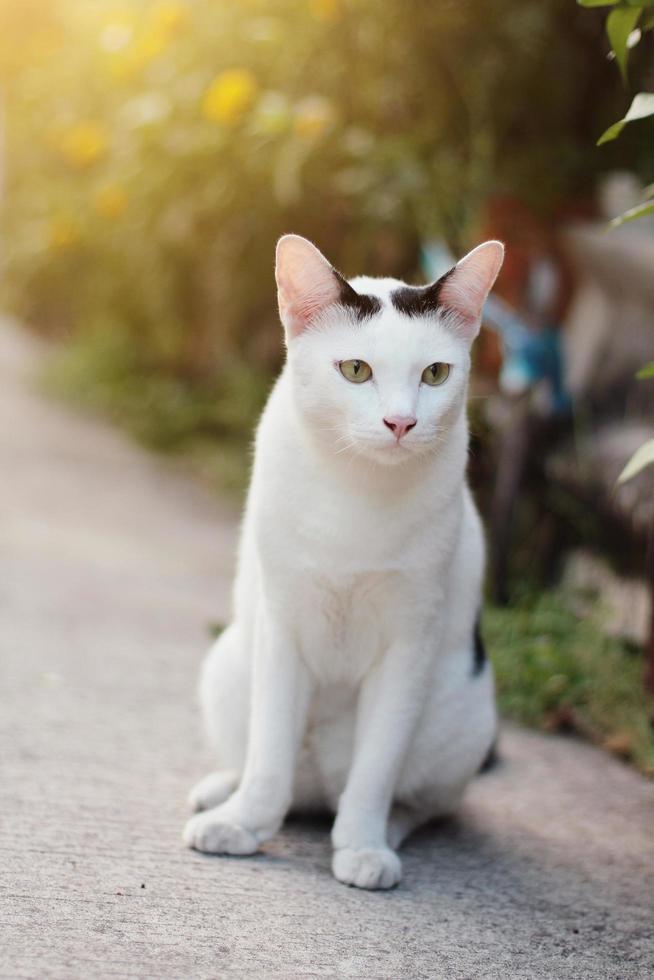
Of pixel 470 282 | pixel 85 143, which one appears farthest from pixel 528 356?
pixel 85 143

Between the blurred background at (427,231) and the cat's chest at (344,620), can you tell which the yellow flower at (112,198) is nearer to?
the blurred background at (427,231)

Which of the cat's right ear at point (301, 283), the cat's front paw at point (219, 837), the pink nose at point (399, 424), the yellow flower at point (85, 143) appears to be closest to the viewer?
the pink nose at point (399, 424)

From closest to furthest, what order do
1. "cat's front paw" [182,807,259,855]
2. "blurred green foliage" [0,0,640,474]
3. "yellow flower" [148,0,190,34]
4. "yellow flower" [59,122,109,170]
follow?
"cat's front paw" [182,807,259,855]
"blurred green foliage" [0,0,640,474]
"yellow flower" [148,0,190,34]
"yellow flower" [59,122,109,170]

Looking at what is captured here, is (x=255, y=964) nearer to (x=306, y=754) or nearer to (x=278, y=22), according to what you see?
(x=306, y=754)

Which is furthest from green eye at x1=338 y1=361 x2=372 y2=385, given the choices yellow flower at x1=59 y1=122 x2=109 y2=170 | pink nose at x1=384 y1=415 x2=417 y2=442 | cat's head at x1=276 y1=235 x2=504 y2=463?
yellow flower at x1=59 y1=122 x2=109 y2=170

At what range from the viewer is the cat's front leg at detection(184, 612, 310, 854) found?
2281 millimetres

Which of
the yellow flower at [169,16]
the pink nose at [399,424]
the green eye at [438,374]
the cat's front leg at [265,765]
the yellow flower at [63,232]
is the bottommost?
the cat's front leg at [265,765]

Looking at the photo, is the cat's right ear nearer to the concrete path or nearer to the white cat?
the white cat

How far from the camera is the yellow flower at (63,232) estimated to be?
23.2ft

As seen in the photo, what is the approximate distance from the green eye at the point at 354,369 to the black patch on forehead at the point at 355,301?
9cm

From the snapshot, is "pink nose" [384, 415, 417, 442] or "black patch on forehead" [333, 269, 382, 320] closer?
"pink nose" [384, 415, 417, 442]

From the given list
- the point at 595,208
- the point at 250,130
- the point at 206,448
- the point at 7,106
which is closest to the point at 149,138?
the point at 250,130

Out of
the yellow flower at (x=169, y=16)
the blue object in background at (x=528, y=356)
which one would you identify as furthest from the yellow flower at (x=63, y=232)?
the blue object in background at (x=528, y=356)

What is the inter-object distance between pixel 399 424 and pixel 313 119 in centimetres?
347
